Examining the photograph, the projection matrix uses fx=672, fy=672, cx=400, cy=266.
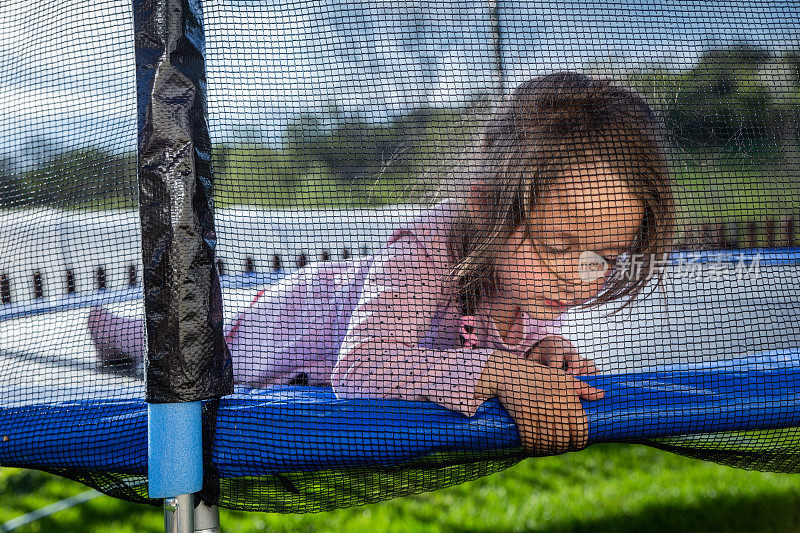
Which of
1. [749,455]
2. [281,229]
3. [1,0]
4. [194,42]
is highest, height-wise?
[1,0]

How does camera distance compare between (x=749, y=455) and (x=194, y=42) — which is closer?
(x=194, y=42)

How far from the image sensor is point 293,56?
37.6 inches

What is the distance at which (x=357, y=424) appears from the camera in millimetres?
899

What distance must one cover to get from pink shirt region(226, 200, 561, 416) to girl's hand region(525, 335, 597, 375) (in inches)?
2.3

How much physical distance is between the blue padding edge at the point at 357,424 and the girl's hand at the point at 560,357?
0.16m

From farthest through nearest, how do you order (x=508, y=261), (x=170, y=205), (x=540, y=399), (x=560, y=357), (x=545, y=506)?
(x=545, y=506) < (x=560, y=357) < (x=508, y=261) < (x=540, y=399) < (x=170, y=205)

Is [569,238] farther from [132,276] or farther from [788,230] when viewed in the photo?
[132,276]

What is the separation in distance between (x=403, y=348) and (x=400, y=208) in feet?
0.69

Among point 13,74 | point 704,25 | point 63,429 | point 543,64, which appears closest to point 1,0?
point 13,74

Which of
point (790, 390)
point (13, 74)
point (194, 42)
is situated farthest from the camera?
point (13, 74)

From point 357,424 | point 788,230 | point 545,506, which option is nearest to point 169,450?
point 357,424

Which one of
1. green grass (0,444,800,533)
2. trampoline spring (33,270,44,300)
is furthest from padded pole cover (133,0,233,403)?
green grass (0,444,800,533)

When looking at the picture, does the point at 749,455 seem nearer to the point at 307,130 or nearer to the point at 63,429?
the point at 307,130

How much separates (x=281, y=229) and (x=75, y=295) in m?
0.38
